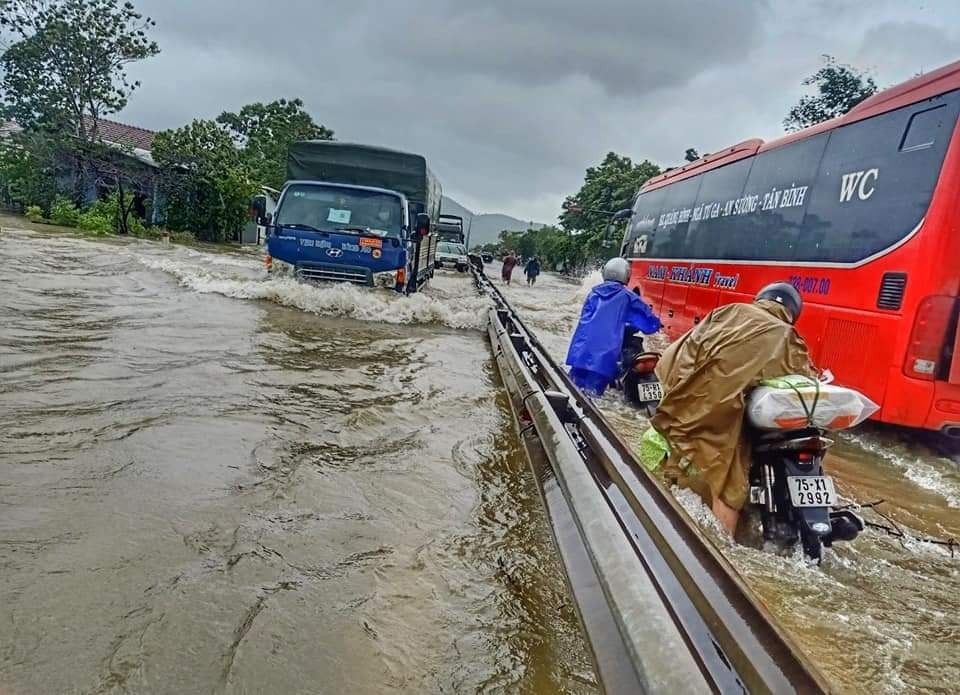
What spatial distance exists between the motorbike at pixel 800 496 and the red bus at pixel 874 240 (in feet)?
8.42

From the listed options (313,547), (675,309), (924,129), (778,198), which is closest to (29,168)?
(675,309)

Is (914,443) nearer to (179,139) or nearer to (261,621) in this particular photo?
(261,621)

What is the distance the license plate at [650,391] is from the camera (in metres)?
5.34

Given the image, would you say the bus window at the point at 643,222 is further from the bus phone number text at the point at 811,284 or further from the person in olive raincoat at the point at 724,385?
the person in olive raincoat at the point at 724,385

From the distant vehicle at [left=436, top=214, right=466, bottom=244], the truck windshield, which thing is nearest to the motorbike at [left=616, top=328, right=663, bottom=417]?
the truck windshield

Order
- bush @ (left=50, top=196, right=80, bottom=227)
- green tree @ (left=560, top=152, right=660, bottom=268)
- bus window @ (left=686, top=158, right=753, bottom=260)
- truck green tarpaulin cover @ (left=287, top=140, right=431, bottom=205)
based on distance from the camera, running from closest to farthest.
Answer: bus window @ (left=686, top=158, right=753, bottom=260), truck green tarpaulin cover @ (left=287, top=140, right=431, bottom=205), bush @ (left=50, top=196, right=80, bottom=227), green tree @ (left=560, top=152, right=660, bottom=268)

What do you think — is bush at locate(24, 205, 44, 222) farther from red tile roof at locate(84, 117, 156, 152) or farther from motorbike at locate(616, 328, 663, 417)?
motorbike at locate(616, 328, 663, 417)

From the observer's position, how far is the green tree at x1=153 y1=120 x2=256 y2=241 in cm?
2638

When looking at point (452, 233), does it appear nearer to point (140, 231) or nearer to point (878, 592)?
point (140, 231)

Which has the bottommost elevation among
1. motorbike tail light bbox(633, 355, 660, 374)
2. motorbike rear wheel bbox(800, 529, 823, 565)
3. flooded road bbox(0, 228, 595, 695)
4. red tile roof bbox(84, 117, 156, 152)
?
flooded road bbox(0, 228, 595, 695)

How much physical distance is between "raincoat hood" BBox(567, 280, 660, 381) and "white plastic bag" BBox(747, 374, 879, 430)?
2.59 metres

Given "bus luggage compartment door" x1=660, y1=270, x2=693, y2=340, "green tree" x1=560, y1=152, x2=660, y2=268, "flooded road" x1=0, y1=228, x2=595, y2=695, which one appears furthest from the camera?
"green tree" x1=560, y1=152, x2=660, y2=268

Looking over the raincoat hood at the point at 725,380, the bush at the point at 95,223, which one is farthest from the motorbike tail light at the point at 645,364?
the bush at the point at 95,223

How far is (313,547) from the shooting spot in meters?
2.63
